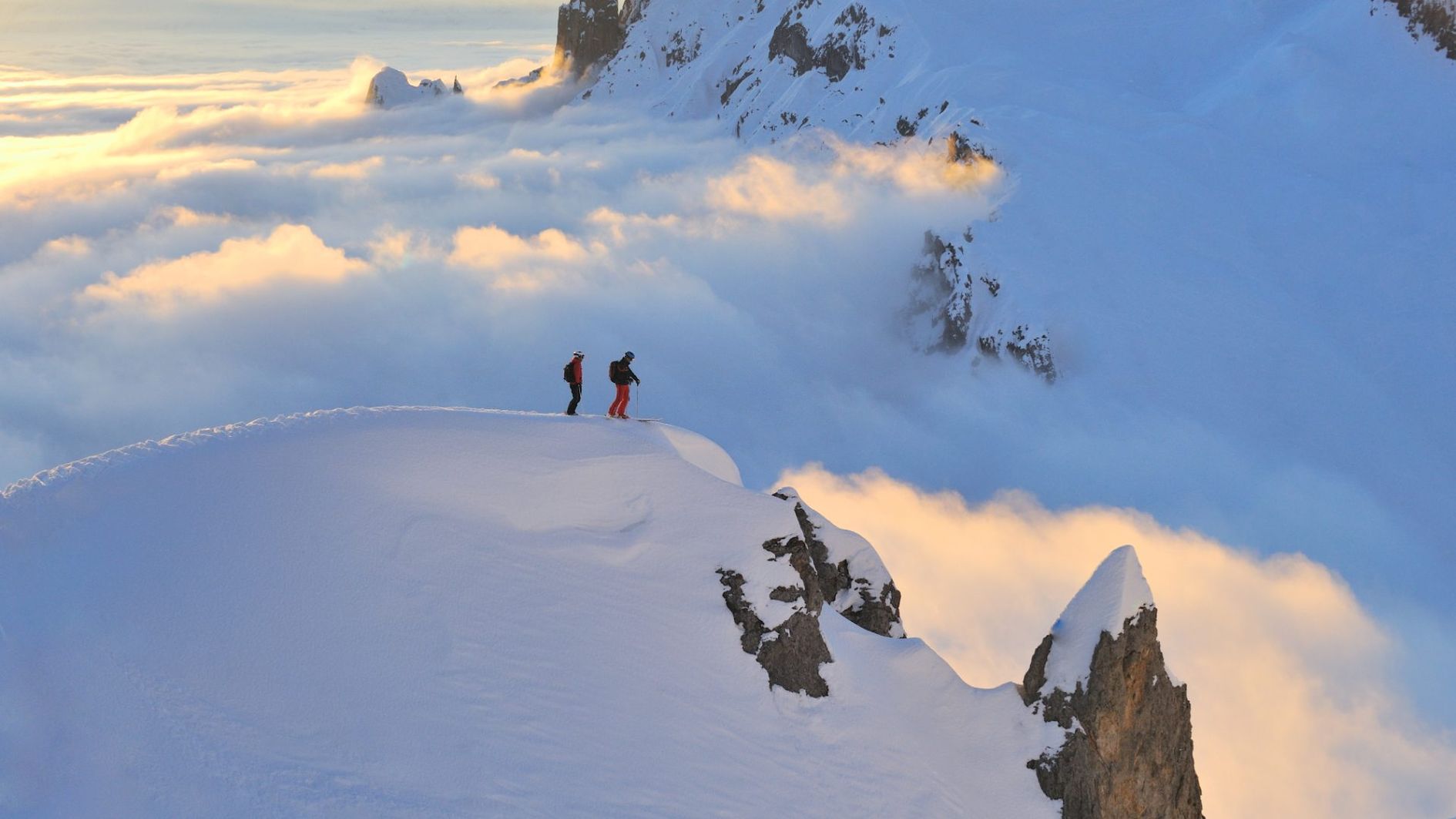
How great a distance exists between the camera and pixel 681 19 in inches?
7697

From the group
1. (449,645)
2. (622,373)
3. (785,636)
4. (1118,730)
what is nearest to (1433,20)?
(1118,730)

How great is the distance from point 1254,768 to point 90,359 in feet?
524

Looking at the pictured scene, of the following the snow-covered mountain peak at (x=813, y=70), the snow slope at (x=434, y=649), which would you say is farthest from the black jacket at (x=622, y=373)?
the snow-covered mountain peak at (x=813, y=70)

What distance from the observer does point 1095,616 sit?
945 inches

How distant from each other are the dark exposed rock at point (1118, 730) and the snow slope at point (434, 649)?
1.55 feet

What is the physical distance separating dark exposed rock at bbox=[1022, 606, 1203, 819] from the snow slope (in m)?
0.47

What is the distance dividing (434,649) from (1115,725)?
13.9m

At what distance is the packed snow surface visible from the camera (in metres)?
23.7

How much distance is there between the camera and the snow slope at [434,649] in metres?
16.6

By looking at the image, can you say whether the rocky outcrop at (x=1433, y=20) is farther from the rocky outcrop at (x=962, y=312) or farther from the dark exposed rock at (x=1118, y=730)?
the dark exposed rock at (x=1118, y=730)

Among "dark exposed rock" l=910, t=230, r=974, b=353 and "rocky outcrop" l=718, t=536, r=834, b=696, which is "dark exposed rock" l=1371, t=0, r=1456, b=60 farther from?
"rocky outcrop" l=718, t=536, r=834, b=696

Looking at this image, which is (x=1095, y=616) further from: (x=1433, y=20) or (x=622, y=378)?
(x=1433, y=20)

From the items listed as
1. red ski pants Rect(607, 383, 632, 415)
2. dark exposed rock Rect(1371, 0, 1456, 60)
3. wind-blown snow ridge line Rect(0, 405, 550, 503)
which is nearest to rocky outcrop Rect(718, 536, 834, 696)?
red ski pants Rect(607, 383, 632, 415)

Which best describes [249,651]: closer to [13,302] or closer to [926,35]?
[926,35]
